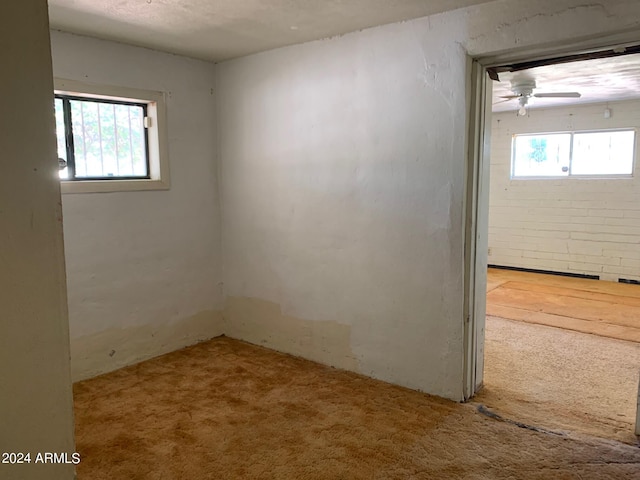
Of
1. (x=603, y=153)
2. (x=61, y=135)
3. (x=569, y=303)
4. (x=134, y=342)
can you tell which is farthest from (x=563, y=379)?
(x=603, y=153)

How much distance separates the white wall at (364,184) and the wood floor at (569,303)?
2.22 meters

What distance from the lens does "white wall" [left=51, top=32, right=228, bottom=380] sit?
3404mm

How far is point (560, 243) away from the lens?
704cm

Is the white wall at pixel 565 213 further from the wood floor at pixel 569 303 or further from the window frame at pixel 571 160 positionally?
the wood floor at pixel 569 303

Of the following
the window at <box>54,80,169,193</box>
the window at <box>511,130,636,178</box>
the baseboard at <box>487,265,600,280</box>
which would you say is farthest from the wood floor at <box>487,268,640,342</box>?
the window at <box>54,80,169,193</box>

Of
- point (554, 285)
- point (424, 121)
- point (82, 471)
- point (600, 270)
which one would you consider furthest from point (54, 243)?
point (600, 270)

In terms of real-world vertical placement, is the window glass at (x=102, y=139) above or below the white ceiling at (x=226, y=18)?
below

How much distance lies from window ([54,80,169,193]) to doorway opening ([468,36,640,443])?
2.41 m

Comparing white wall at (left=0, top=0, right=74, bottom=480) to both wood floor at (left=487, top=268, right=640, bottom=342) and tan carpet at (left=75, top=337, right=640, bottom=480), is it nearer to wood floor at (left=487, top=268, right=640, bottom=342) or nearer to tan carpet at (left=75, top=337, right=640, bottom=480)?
tan carpet at (left=75, top=337, right=640, bottom=480)

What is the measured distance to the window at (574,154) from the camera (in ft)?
21.6

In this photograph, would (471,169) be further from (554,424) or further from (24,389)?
(24,389)

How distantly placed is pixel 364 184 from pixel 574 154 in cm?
498

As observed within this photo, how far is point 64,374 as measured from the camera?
1.17 metres

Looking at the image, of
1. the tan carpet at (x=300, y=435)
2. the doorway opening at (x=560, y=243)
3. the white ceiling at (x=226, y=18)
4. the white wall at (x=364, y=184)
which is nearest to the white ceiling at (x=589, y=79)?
the doorway opening at (x=560, y=243)
